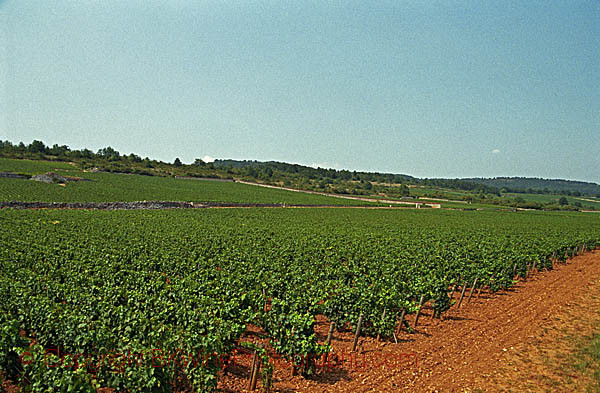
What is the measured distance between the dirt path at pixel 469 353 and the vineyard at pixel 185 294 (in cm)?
65

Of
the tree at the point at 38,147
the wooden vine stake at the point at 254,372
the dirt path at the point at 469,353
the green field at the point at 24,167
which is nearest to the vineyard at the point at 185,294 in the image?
the wooden vine stake at the point at 254,372

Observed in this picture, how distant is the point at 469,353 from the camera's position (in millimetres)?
11516

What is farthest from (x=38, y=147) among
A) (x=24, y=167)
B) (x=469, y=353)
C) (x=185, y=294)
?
(x=469, y=353)

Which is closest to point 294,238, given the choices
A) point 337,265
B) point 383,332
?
point 337,265

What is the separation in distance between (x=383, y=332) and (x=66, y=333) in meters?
9.61

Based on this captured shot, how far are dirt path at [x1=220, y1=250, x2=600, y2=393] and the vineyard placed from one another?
65 centimetres

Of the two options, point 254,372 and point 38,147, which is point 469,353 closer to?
point 254,372

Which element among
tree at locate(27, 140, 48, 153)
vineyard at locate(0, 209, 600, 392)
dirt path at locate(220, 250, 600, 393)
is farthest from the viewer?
tree at locate(27, 140, 48, 153)

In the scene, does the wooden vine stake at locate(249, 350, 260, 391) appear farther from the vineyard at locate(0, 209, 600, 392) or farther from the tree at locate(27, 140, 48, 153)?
the tree at locate(27, 140, 48, 153)

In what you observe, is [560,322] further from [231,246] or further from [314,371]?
[231,246]

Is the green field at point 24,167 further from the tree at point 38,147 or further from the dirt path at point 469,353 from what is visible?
the dirt path at point 469,353

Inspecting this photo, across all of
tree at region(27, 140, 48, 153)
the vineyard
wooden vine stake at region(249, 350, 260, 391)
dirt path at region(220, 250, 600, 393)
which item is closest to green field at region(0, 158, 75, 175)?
tree at region(27, 140, 48, 153)

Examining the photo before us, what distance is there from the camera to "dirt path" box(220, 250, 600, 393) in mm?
9578

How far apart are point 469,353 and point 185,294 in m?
9.70
